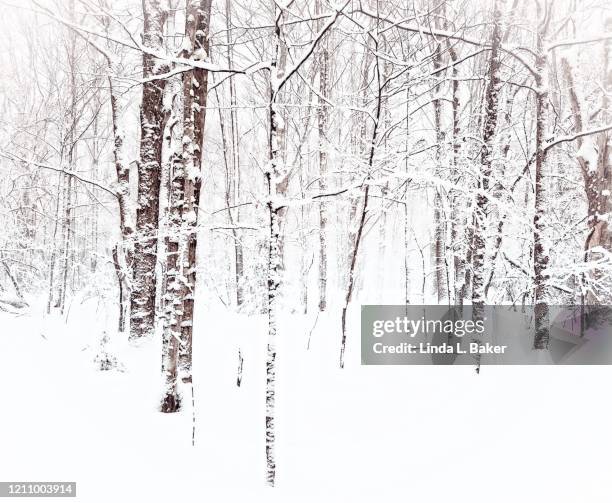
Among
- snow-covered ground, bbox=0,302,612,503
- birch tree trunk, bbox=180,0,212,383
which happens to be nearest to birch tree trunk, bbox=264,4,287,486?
snow-covered ground, bbox=0,302,612,503

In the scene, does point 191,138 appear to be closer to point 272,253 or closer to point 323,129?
point 272,253

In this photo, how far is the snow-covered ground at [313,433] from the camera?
399 cm

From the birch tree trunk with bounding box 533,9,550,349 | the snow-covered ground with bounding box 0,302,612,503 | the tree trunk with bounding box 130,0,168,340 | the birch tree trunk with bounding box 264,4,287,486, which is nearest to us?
the birch tree trunk with bounding box 264,4,287,486

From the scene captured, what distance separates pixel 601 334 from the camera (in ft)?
28.4

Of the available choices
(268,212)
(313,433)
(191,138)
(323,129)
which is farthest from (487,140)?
(323,129)

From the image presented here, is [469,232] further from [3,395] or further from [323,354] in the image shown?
[3,395]

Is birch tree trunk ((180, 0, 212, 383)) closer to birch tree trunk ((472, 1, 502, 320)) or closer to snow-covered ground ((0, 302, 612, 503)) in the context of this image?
snow-covered ground ((0, 302, 612, 503))

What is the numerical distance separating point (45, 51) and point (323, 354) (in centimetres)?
1432

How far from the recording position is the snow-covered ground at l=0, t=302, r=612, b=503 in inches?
157

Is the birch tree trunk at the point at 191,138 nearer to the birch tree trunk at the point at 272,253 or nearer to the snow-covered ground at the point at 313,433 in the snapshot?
the snow-covered ground at the point at 313,433

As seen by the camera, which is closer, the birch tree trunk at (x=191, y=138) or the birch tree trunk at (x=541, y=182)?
the birch tree trunk at (x=191, y=138)

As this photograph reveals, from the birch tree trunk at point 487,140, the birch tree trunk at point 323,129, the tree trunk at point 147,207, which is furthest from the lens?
the birch tree trunk at point 323,129

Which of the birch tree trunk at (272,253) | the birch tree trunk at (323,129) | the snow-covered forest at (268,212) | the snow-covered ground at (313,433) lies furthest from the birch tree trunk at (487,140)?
the birch tree trunk at (323,129)

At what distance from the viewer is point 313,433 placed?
5.61 metres
